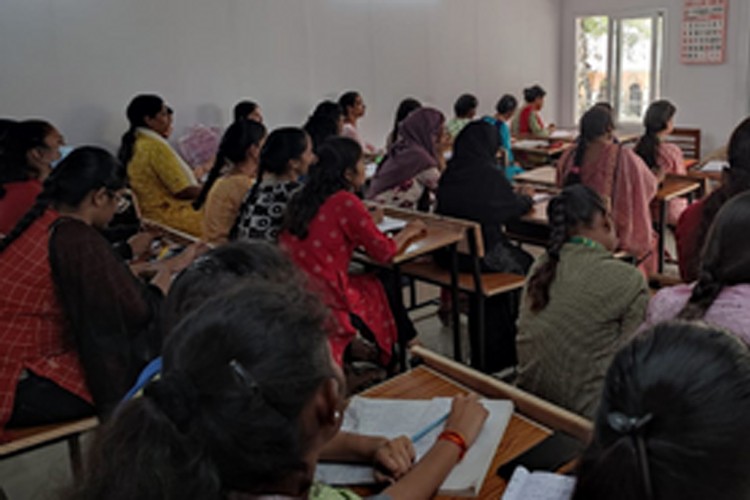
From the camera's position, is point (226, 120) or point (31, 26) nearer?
point (31, 26)

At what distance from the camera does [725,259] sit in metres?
1.46

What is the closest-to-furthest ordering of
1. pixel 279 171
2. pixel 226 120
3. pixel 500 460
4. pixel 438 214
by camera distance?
1. pixel 500 460
2. pixel 279 171
3. pixel 438 214
4. pixel 226 120

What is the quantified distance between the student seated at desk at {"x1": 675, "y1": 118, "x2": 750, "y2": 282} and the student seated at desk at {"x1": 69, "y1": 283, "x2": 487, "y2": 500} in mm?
1956

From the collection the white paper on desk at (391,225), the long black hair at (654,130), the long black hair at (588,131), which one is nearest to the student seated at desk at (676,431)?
the white paper on desk at (391,225)

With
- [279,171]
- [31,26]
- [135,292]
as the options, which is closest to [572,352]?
[135,292]

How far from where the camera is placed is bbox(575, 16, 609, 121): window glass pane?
7.88 meters

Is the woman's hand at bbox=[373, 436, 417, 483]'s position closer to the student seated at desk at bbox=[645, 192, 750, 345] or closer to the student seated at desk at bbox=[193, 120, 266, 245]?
the student seated at desk at bbox=[645, 192, 750, 345]

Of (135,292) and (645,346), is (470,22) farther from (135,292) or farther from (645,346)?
(645,346)

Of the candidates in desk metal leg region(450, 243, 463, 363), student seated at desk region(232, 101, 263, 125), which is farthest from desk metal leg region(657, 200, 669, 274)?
student seated at desk region(232, 101, 263, 125)

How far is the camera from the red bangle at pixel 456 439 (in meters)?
1.21

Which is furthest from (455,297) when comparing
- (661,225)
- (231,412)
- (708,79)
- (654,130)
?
(708,79)

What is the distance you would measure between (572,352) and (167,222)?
2.65 metres

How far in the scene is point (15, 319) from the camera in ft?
6.30

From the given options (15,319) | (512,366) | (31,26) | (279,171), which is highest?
(31,26)
